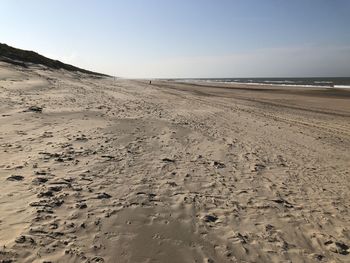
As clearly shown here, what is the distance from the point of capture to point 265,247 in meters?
5.42

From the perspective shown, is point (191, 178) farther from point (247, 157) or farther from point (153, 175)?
point (247, 157)

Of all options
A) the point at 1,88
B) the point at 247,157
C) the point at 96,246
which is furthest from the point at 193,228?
the point at 1,88

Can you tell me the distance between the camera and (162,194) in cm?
693

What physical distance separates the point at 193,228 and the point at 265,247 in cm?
124

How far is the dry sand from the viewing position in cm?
501

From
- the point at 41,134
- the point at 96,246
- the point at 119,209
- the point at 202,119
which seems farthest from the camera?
the point at 202,119

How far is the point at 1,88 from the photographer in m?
18.2

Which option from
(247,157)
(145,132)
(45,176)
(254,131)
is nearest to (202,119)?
(254,131)

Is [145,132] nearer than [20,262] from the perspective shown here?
No

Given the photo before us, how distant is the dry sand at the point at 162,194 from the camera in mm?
5012

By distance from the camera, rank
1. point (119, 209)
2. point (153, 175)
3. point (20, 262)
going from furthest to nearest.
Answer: point (153, 175) → point (119, 209) → point (20, 262)

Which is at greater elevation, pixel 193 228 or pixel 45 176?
pixel 45 176

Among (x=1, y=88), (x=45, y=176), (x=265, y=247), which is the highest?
(x=1, y=88)

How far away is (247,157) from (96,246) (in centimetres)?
659
